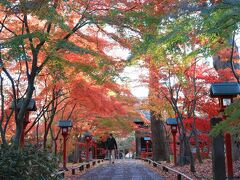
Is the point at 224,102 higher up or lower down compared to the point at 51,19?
lower down

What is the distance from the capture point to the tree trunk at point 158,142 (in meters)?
21.8

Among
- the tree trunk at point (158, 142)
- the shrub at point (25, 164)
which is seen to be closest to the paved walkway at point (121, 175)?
the shrub at point (25, 164)

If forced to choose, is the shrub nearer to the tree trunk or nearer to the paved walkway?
the paved walkway

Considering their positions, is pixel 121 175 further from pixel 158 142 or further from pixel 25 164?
pixel 158 142

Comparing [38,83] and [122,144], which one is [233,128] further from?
[122,144]

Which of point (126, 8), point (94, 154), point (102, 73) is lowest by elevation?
point (94, 154)

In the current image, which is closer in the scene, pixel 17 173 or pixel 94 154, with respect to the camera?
pixel 17 173

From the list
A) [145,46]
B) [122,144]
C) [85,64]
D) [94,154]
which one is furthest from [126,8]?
[122,144]

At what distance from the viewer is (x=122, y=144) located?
57.4m

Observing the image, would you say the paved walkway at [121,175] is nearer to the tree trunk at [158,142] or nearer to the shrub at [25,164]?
the shrub at [25,164]

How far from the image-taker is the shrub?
19.1ft

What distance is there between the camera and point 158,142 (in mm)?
22281

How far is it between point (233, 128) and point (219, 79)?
7.67m

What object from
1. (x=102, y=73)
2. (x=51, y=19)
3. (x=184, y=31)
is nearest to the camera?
(x=184, y=31)
